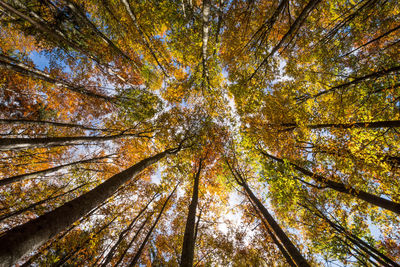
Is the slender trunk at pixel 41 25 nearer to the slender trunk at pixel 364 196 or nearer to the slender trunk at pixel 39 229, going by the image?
the slender trunk at pixel 39 229

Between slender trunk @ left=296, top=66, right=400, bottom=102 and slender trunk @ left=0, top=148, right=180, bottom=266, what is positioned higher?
slender trunk @ left=296, top=66, right=400, bottom=102

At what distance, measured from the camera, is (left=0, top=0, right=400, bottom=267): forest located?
16.9 ft

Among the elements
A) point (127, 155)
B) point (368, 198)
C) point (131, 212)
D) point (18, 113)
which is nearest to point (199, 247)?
point (131, 212)

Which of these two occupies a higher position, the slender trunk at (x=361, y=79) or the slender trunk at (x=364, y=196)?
the slender trunk at (x=361, y=79)

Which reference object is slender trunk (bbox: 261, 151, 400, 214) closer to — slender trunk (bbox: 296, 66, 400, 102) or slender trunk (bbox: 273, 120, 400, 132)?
slender trunk (bbox: 273, 120, 400, 132)

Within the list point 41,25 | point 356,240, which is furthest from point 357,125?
point 41,25

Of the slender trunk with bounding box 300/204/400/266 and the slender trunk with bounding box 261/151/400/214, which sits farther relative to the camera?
the slender trunk with bounding box 300/204/400/266

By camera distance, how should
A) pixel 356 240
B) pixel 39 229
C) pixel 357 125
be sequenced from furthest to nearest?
pixel 356 240, pixel 357 125, pixel 39 229

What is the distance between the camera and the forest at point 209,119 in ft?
16.9

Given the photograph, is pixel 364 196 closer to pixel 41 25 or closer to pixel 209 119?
pixel 209 119

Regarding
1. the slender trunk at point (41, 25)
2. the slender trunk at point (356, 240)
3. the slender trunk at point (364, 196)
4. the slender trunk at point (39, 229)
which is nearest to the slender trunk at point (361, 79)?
the slender trunk at point (364, 196)

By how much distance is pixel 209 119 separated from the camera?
35.3 ft

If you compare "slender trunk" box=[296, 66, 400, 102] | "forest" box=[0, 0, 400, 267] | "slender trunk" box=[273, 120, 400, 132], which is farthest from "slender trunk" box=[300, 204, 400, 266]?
"slender trunk" box=[296, 66, 400, 102]

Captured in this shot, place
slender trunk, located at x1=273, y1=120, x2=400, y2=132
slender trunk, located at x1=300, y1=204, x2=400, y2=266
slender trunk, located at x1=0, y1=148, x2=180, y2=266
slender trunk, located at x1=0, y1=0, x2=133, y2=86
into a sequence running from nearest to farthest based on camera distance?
slender trunk, located at x1=0, y1=148, x2=180, y2=266, slender trunk, located at x1=0, y1=0, x2=133, y2=86, slender trunk, located at x1=273, y1=120, x2=400, y2=132, slender trunk, located at x1=300, y1=204, x2=400, y2=266
